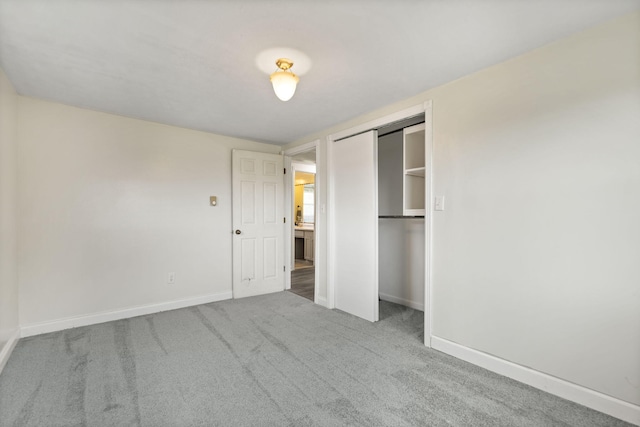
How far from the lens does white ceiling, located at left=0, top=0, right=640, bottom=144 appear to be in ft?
5.16

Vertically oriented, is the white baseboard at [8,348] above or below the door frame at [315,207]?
below

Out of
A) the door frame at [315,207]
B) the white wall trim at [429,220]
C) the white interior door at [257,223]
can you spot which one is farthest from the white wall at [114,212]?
the white wall trim at [429,220]

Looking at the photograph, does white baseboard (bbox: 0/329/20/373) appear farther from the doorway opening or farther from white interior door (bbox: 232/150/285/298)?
the doorway opening

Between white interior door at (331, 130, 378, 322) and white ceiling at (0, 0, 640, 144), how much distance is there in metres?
0.71

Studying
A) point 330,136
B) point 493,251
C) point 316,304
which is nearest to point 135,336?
point 316,304

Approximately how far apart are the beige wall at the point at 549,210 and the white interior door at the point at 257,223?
262 centimetres

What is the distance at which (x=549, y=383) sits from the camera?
1.91 meters

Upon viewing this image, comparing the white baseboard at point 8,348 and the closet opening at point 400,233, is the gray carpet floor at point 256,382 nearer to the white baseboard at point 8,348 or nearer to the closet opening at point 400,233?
the white baseboard at point 8,348

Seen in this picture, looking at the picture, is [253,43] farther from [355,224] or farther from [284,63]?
[355,224]

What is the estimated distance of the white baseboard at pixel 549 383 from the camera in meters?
1.66

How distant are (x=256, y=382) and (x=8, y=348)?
217 cm

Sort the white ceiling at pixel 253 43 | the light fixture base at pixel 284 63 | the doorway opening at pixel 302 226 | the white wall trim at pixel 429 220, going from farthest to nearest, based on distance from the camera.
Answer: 1. the doorway opening at pixel 302 226
2. the white wall trim at pixel 429 220
3. the light fixture base at pixel 284 63
4. the white ceiling at pixel 253 43

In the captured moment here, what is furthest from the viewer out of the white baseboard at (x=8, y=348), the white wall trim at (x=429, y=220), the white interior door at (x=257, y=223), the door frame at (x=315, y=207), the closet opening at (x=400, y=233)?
the white interior door at (x=257, y=223)

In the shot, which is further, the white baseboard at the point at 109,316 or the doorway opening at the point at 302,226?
the doorway opening at the point at 302,226
